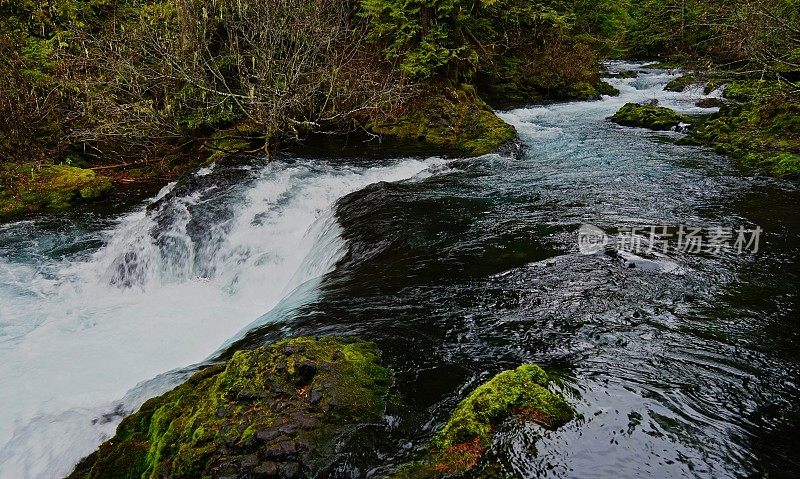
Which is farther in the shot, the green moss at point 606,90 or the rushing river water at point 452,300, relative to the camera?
the green moss at point 606,90

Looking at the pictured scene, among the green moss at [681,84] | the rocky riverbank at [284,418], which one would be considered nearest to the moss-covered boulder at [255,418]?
the rocky riverbank at [284,418]

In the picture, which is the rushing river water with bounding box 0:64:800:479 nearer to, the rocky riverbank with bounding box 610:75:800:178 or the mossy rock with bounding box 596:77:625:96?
the rocky riverbank with bounding box 610:75:800:178

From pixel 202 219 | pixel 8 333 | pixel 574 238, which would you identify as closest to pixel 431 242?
pixel 574 238

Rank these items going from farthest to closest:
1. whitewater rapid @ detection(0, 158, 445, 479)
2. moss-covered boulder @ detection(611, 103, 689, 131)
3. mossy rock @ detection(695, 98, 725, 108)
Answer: mossy rock @ detection(695, 98, 725, 108)
moss-covered boulder @ detection(611, 103, 689, 131)
whitewater rapid @ detection(0, 158, 445, 479)

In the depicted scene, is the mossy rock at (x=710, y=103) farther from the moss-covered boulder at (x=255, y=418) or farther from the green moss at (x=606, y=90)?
the moss-covered boulder at (x=255, y=418)

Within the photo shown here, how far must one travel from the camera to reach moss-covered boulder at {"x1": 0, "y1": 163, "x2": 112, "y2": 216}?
11.2 m

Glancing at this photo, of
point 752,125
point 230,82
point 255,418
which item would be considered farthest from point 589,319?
point 230,82

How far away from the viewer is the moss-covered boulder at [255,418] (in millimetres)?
2916

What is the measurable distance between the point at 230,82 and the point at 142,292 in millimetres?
8764

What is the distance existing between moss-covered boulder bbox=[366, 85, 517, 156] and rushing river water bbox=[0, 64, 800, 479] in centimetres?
165

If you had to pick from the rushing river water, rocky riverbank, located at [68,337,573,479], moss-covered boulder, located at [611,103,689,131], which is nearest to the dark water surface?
the rushing river water

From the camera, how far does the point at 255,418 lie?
3.10 meters

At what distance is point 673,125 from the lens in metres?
14.0

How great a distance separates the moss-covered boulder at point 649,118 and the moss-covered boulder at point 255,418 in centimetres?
1345
